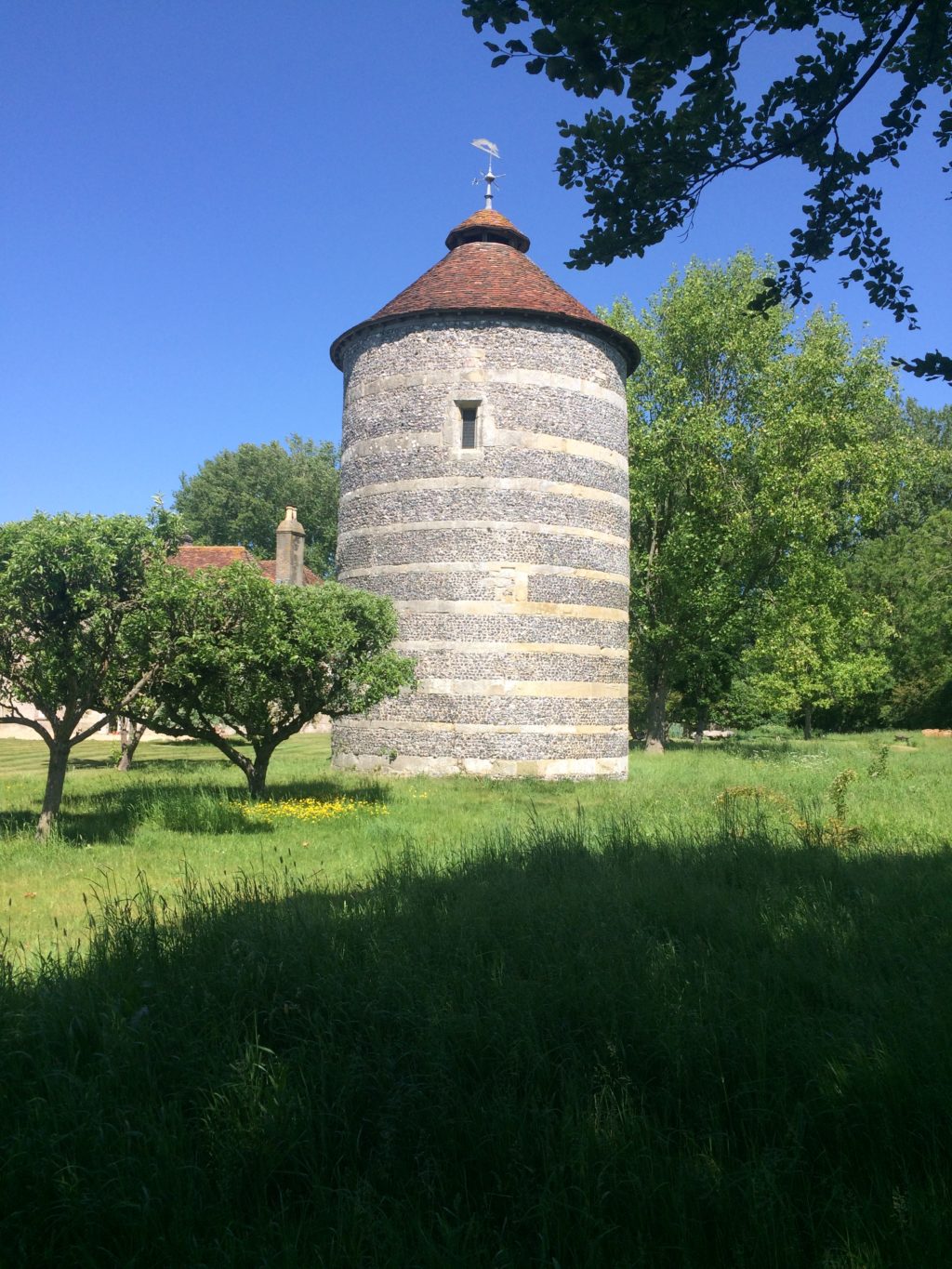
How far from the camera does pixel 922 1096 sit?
145 inches

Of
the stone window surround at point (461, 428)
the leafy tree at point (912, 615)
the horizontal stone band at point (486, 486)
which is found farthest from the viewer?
the leafy tree at point (912, 615)

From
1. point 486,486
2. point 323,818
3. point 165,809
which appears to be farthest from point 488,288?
point 165,809

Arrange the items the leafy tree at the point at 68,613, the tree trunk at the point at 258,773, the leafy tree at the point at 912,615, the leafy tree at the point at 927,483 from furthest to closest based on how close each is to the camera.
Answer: the leafy tree at the point at 927,483, the leafy tree at the point at 912,615, the tree trunk at the point at 258,773, the leafy tree at the point at 68,613

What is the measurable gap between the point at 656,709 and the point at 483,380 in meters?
14.8

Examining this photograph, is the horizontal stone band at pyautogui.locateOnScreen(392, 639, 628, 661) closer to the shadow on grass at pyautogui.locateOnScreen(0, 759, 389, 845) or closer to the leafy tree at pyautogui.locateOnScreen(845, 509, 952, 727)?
the shadow on grass at pyautogui.locateOnScreen(0, 759, 389, 845)

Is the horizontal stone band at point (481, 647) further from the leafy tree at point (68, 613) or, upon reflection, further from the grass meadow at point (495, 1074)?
the grass meadow at point (495, 1074)

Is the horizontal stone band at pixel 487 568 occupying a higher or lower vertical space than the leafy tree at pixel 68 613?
higher

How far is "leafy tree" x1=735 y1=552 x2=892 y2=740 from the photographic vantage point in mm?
26906

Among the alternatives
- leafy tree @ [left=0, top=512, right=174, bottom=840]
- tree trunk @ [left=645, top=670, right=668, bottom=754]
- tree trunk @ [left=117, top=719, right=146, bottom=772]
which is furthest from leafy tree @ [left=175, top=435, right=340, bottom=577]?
leafy tree @ [left=0, top=512, right=174, bottom=840]

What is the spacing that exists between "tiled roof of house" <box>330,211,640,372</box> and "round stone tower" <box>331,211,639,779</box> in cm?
7

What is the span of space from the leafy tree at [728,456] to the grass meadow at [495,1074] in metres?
20.9

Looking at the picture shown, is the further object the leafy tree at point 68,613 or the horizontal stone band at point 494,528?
the horizontal stone band at point 494,528

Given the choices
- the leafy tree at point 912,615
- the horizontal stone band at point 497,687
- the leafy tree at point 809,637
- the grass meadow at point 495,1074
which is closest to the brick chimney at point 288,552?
the leafy tree at point 809,637

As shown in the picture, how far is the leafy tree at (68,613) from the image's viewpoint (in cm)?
1093
